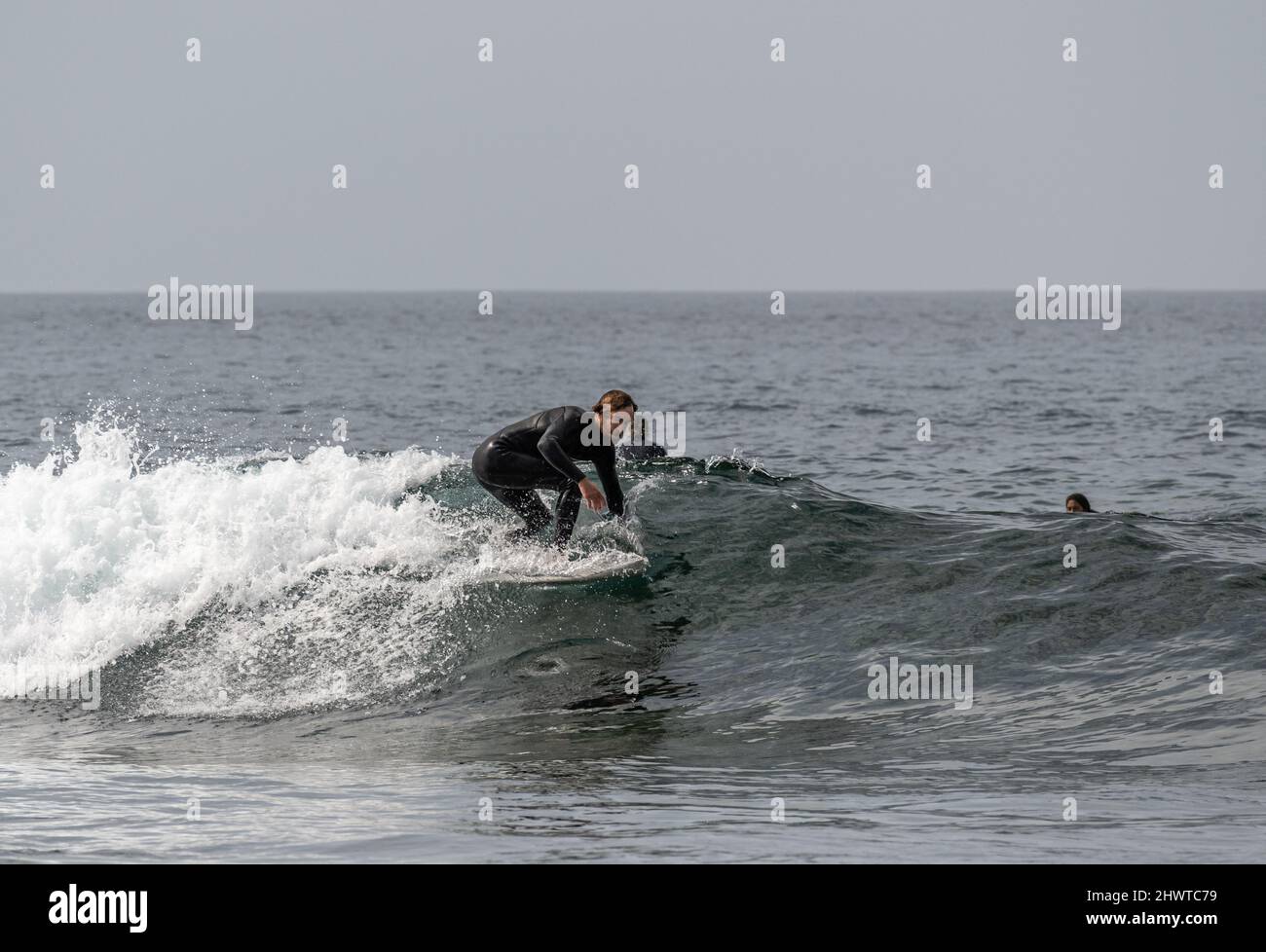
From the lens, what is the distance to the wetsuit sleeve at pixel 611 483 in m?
12.0

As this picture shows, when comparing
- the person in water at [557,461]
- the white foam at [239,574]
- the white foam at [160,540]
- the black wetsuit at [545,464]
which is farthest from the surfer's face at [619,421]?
the white foam at [160,540]

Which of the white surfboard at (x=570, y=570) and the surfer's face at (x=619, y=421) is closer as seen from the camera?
the surfer's face at (x=619, y=421)

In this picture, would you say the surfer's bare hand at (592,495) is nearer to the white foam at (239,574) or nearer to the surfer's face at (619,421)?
the surfer's face at (619,421)

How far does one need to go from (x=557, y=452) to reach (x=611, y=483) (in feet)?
1.96

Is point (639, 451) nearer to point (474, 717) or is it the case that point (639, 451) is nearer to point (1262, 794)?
point (474, 717)

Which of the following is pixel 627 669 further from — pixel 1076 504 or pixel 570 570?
pixel 1076 504

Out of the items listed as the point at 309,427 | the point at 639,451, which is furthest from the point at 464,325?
the point at 639,451

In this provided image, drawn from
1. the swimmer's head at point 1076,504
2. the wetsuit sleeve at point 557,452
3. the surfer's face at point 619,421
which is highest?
the surfer's face at point 619,421

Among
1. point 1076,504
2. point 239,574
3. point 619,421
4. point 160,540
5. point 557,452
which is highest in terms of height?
point 619,421

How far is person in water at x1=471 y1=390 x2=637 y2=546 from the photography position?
37.8 ft

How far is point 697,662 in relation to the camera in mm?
11438

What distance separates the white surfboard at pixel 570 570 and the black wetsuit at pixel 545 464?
0.87ft

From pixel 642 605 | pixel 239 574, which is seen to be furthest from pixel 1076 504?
pixel 239 574

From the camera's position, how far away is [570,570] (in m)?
12.7
